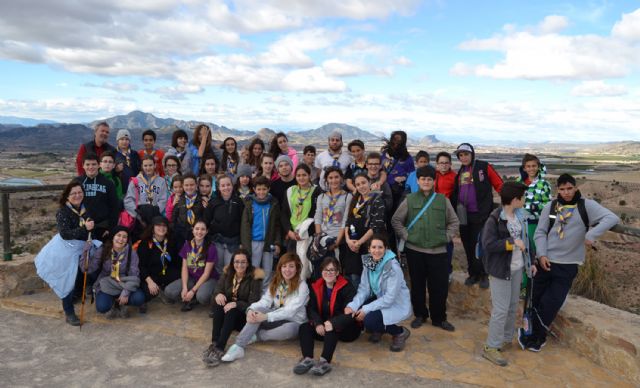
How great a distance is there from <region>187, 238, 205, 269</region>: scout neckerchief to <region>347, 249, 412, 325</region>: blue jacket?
190 centimetres

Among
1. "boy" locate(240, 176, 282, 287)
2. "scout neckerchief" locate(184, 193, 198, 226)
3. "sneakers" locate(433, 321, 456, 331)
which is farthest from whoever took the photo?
"scout neckerchief" locate(184, 193, 198, 226)

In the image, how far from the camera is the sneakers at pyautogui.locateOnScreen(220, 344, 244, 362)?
4.18 meters

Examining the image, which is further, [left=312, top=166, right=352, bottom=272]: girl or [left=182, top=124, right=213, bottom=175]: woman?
[left=182, top=124, right=213, bottom=175]: woman

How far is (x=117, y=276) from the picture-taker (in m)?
5.11

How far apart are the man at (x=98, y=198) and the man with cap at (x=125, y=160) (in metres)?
0.52

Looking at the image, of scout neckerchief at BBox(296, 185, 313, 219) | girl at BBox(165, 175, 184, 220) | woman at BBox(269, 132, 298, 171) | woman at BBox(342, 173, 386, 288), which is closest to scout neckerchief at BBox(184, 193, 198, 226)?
girl at BBox(165, 175, 184, 220)

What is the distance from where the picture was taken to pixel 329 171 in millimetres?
5059

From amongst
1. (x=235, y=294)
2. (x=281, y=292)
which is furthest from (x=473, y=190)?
(x=235, y=294)

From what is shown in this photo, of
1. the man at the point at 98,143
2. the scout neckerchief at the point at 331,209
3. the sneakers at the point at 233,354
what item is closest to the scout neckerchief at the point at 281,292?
the sneakers at the point at 233,354

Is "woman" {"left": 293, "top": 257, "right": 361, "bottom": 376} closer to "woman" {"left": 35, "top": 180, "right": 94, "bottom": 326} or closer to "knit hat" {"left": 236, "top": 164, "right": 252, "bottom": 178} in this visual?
"knit hat" {"left": 236, "top": 164, "right": 252, "bottom": 178}

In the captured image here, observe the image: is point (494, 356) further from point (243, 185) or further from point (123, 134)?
point (123, 134)

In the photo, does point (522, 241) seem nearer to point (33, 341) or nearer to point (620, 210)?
point (33, 341)

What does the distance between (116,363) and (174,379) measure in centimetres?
69

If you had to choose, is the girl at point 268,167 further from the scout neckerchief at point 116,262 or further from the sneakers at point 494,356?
the sneakers at point 494,356
